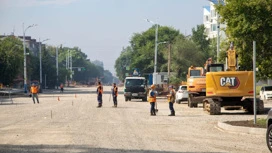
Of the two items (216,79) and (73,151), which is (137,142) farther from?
(216,79)

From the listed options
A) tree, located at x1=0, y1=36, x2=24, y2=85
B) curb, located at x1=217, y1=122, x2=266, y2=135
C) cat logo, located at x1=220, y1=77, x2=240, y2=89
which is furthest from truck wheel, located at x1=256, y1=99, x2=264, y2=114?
tree, located at x1=0, y1=36, x2=24, y2=85

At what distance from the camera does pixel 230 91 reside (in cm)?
3347

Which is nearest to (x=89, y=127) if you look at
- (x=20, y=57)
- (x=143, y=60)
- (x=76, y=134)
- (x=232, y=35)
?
(x=76, y=134)

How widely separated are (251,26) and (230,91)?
907 centimetres

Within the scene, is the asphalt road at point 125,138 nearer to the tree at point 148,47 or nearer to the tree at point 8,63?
the tree at point 8,63

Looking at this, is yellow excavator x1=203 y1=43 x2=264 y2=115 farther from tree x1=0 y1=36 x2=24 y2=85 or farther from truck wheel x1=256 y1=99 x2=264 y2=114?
tree x1=0 y1=36 x2=24 y2=85

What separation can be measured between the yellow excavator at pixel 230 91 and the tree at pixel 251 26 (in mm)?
8081

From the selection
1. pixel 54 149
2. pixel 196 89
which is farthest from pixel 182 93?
pixel 54 149

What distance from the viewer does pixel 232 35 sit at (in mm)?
42688

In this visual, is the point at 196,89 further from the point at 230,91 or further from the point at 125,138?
the point at 125,138

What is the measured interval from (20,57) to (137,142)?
7797 centimetres

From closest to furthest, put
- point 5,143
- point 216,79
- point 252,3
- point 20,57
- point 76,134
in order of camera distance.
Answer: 1. point 5,143
2. point 76,134
3. point 216,79
4. point 252,3
5. point 20,57

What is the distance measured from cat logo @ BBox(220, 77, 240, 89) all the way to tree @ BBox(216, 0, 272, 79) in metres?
8.42

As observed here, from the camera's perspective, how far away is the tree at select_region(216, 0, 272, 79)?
41344 mm
